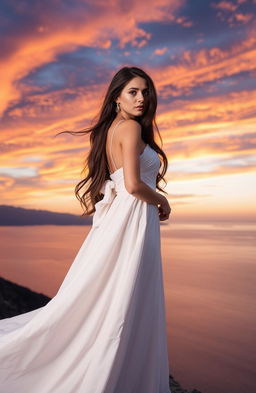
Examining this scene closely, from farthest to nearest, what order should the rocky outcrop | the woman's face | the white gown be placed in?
the rocky outcrop < the woman's face < the white gown

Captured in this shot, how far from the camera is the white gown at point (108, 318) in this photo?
3.42 metres

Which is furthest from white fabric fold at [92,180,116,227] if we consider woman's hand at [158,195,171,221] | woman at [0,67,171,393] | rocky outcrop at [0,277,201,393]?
rocky outcrop at [0,277,201,393]

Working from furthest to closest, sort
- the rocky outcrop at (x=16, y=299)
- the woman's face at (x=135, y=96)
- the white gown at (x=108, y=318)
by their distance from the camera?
the rocky outcrop at (x=16, y=299) < the woman's face at (x=135, y=96) < the white gown at (x=108, y=318)

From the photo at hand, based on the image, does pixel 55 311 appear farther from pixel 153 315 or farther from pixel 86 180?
→ pixel 86 180

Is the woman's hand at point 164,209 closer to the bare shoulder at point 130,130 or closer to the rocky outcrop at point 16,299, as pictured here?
the bare shoulder at point 130,130

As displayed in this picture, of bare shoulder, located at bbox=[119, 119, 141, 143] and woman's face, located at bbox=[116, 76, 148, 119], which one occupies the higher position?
woman's face, located at bbox=[116, 76, 148, 119]

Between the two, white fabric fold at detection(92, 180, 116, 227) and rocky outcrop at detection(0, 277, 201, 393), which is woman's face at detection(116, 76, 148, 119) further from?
rocky outcrop at detection(0, 277, 201, 393)

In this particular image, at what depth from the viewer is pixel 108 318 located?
11.2ft

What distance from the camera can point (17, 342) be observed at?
12.1 ft

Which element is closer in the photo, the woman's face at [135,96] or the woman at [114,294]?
the woman at [114,294]

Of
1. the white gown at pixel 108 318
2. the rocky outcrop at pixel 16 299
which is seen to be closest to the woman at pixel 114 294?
the white gown at pixel 108 318

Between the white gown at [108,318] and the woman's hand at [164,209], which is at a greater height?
the woman's hand at [164,209]

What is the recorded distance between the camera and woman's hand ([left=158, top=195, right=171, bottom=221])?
372 centimetres

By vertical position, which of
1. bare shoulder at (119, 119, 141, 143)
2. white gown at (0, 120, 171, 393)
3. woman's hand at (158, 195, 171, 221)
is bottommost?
white gown at (0, 120, 171, 393)
